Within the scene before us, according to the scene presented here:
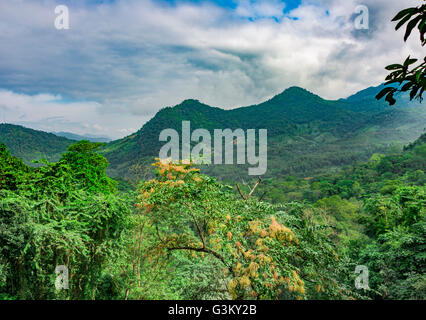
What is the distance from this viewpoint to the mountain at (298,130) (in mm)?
98438

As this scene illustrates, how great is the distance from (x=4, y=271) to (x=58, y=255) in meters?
0.65

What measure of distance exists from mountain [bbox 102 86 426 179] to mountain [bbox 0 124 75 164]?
18.2 meters

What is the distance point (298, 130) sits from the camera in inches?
6048

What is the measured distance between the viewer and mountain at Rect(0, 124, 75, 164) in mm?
76375

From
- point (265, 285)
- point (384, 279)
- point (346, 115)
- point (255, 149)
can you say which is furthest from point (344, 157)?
point (265, 285)

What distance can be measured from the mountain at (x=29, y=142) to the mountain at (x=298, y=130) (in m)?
18.2

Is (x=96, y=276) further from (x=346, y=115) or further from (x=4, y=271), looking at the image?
(x=346, y=115)

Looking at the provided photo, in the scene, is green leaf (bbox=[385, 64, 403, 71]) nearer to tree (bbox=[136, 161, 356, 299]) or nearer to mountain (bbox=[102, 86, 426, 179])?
tree (bbox=[136, 161, 356, 299])

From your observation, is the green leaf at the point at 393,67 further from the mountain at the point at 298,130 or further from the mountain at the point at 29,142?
the mountain at the point at 298,130
